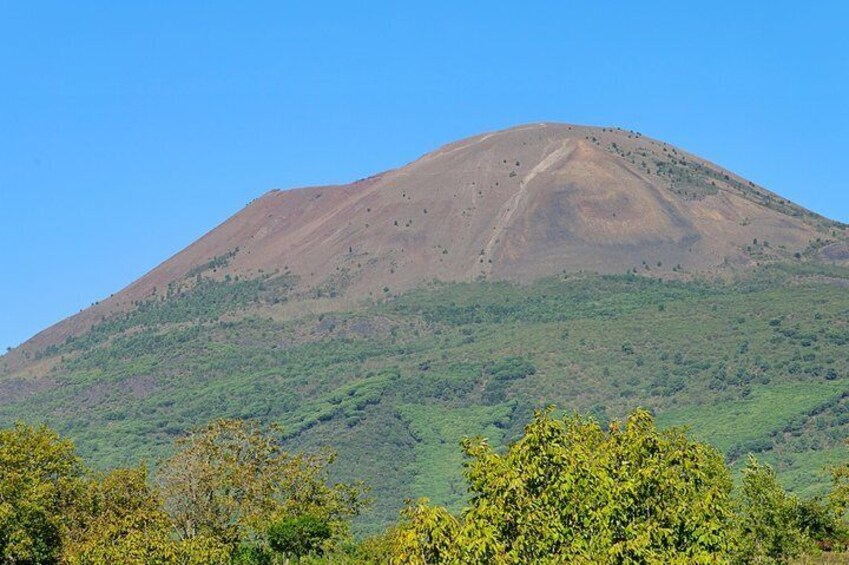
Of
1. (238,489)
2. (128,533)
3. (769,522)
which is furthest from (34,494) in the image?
(769,522)

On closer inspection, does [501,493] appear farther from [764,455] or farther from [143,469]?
[764,455]

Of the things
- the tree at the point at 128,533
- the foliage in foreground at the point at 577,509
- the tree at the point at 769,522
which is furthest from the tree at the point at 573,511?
the tree at the point at 769,522

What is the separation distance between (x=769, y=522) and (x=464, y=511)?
36632mm

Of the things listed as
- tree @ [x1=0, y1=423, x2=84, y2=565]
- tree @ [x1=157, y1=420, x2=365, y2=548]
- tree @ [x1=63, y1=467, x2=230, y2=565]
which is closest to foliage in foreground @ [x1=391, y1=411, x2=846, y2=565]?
tree @ [x1=63, y1=467, x2=230, y2=565]

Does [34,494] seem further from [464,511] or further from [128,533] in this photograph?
[464,511]

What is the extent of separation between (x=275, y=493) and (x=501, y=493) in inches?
1866

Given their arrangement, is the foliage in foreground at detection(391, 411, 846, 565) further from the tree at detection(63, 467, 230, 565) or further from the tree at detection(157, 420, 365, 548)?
the tree at detection(157, 420, 365, 548)

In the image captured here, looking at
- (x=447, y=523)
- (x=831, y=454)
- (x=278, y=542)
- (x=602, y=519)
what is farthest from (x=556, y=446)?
(x=831, y=454)

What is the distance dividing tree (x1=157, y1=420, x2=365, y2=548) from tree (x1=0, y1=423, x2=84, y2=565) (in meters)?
6.33

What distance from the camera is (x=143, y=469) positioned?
7169 cm

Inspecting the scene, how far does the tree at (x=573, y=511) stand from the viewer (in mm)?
32281

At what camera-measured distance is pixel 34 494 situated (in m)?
60.7

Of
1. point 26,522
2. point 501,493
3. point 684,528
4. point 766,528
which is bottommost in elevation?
point 766,528

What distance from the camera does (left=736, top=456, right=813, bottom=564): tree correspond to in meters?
64.9
